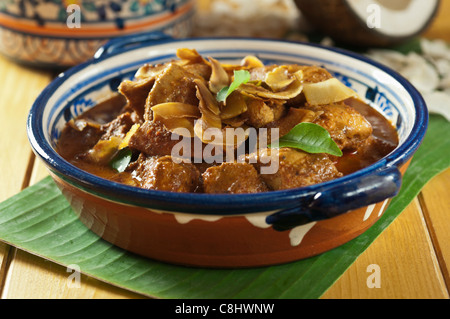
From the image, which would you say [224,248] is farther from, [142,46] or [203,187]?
[142,46]

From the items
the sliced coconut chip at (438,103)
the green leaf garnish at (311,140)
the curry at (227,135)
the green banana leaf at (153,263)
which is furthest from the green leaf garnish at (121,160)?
the sliced coconut chip at (438,103)

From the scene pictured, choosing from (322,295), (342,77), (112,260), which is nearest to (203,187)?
(112,260)

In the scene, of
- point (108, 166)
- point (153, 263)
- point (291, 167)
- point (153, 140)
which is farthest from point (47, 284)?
point (291, 167)

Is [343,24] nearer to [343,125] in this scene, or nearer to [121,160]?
[343,125]

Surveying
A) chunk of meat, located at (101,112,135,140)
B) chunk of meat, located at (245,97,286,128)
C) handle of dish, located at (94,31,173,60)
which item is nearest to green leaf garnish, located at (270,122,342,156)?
chunk of meat, located at (245,97,286,128)

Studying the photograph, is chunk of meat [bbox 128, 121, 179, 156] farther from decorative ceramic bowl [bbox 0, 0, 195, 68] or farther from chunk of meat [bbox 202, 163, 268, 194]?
decorative ceramic bowl [bbox 0, 0, 195, 68]

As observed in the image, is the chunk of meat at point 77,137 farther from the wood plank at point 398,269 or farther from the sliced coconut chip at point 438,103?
the sliced coconut chip at point 438,103
